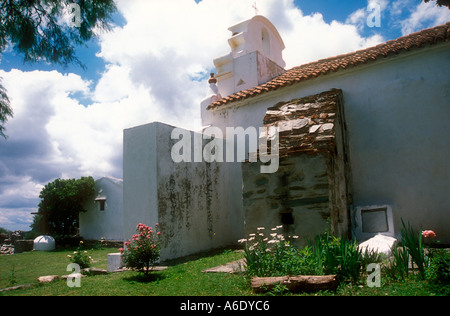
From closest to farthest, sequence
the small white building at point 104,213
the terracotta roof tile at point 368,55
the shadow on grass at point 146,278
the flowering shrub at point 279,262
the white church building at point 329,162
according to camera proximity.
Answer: the flowering shrub at point 279,262 < the shadow on grass at point 146,278 < the white church building at point 329,162 < the terracotta roof tile at point 368,55 < the small white building at point 104,213

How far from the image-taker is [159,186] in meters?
7.35

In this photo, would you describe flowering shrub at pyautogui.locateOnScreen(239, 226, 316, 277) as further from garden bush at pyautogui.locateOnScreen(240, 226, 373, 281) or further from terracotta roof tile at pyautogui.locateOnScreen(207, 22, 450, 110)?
terracotta roof tile at pyautogui.locateOnScreen(207, 22, 450, 110)

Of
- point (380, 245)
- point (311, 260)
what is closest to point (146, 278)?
point (311, 260)

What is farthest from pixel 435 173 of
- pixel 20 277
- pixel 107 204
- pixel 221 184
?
pixel 107 204

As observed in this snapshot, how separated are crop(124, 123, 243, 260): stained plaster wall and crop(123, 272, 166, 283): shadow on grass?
4.55 ft

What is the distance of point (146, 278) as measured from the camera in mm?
5543

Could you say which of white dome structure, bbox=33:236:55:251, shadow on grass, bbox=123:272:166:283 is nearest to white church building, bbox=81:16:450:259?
shadow on grass, bbox=123:272:166:283

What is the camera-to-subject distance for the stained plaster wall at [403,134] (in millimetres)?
6934

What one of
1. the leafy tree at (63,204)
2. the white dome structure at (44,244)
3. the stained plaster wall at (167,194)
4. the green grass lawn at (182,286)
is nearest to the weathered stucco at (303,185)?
the green grass lawn at (182,286)

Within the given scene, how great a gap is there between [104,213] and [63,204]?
7.70 feet

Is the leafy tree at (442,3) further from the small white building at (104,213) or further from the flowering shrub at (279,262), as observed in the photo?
the small white building at (104,213)

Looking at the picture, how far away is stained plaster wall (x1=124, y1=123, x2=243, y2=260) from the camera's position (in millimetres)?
7363

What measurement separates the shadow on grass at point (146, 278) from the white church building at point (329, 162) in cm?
144
